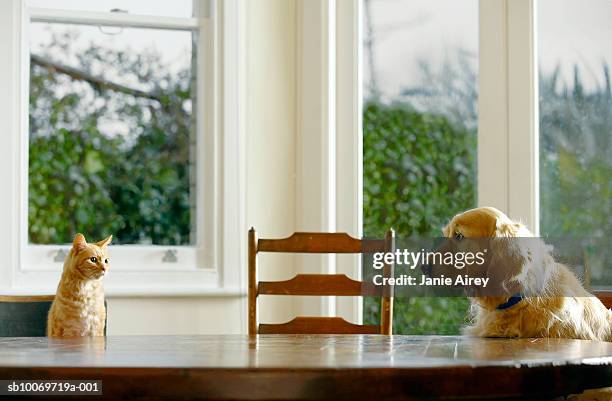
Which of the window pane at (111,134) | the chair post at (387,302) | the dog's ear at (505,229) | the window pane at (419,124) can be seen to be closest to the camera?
the dog's ear at (505,229)

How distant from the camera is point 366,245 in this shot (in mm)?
2391

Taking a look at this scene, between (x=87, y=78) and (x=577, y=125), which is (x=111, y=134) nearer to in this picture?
(x=87, y=78)

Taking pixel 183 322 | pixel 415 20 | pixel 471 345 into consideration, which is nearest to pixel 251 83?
pixel 415 20

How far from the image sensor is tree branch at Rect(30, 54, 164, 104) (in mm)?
2988

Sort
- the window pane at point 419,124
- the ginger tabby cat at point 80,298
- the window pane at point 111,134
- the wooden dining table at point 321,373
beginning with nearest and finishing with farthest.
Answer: the wooden dining table at point 321,373
the ginger tabby cat at point 80,298
the window pane at point 111,134
the window pane at point 419,124

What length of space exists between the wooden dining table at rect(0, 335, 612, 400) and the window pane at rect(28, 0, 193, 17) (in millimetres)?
2022

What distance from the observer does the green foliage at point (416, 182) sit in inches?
123

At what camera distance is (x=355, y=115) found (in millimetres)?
3182

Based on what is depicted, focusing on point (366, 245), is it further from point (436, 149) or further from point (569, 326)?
point (436, 149)

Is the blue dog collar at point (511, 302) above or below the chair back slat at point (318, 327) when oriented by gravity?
above

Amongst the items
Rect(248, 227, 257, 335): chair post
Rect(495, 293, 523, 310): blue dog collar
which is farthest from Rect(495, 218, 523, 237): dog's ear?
Rect(248, 227, 257, 335): chair post

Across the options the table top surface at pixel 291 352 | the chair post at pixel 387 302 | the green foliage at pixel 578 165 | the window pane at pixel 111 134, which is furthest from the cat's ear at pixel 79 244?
the green foliage at pixel 578 165

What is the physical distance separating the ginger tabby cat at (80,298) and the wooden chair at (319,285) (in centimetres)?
58

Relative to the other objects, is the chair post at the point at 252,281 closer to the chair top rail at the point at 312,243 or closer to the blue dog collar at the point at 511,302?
the chair top rail at the point at 312,243
